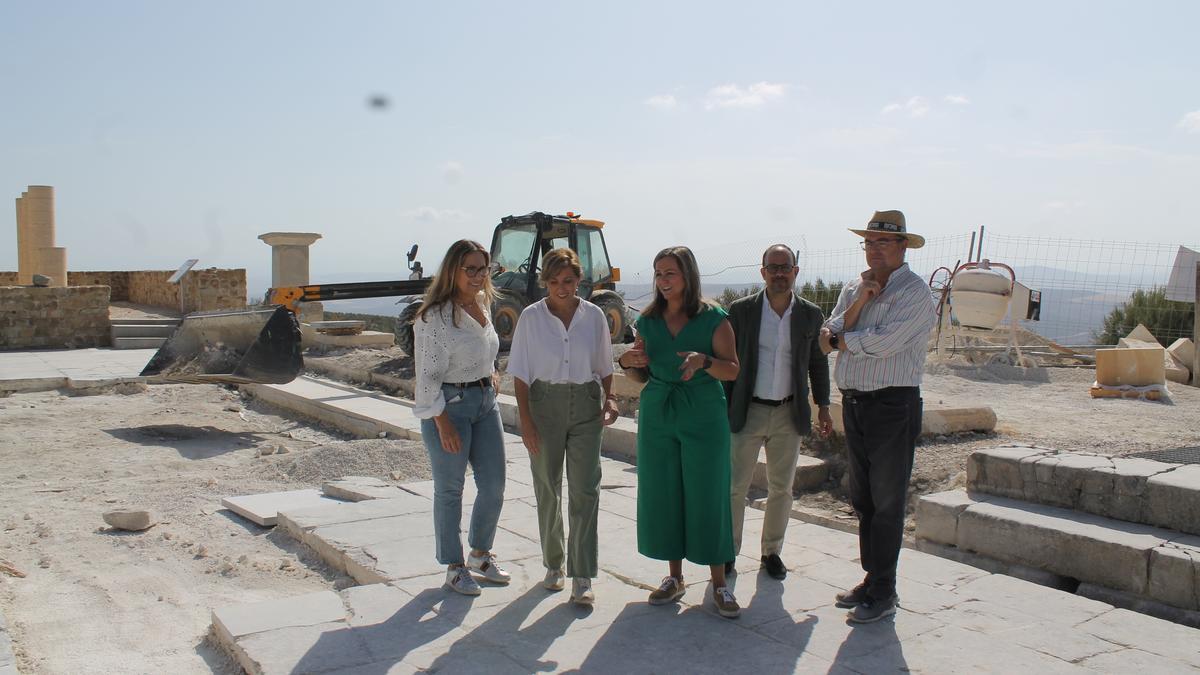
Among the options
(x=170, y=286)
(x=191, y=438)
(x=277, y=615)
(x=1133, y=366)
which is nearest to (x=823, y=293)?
(x=1133, y=366)

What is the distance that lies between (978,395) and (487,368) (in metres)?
7.30

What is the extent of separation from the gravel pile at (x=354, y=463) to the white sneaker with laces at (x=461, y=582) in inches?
104

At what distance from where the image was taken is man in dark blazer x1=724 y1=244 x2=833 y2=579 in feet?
12.7

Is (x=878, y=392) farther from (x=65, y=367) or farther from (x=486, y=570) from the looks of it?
(x=65, y=367)

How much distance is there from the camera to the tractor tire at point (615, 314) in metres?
13.3

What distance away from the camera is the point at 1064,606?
143 inches

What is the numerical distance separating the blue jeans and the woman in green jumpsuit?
0.64 meters

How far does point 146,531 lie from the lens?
214 inches

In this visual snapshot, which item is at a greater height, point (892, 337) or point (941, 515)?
point (892, 337)

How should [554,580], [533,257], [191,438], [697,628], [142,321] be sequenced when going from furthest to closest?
[142,321] → [533,257] → [191,438] → [554,580] → [697,628]

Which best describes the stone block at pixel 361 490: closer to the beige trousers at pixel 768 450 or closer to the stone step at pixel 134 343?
the beige trousers at pixel 768 450

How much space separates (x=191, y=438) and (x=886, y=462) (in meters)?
7.20

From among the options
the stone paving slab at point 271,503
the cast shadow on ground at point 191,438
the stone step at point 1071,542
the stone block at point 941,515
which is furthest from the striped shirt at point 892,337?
the cast shadow on ground at point 191,438

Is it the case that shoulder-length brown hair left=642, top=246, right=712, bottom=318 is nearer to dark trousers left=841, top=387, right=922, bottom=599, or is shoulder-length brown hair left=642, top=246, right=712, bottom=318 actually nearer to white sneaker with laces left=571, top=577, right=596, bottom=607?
dark trousers left=841, top=387, right=922, bottom=599
